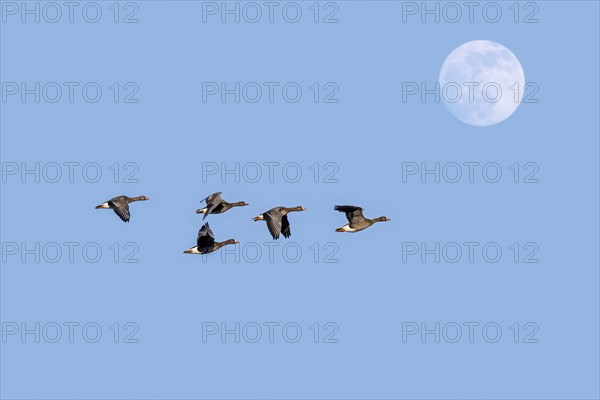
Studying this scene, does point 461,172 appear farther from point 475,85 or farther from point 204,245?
point 204,245

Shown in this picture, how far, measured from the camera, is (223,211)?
86.1m

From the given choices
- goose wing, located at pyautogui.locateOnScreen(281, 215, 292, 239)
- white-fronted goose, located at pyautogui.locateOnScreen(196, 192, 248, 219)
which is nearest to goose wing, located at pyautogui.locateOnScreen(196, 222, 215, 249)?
white-fronted goose, located at pyautogui.locateOnScreen(196, 192, 248, 219)

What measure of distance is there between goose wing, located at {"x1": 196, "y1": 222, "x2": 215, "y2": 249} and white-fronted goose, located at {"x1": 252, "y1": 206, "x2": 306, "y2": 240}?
7.66ft

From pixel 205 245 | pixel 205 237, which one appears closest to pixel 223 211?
pixel 205 245

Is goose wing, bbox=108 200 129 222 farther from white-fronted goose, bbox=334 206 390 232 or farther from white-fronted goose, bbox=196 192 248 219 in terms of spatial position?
white-fronted goose, bbox=334 206 390 232

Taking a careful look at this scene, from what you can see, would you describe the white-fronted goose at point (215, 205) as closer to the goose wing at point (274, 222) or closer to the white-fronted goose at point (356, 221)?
the goose wing at point (274, 222)

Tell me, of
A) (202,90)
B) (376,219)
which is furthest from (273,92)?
(376,219)

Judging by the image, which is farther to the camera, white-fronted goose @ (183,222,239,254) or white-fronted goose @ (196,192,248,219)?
white-fronted goose @ (196,192,248,219)

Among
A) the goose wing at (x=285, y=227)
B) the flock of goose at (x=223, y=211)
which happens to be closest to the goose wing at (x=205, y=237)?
the flock of goose at (x=223, y=211)

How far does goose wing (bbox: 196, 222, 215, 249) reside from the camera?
8056cm

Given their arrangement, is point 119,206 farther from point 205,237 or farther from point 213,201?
point 205,237

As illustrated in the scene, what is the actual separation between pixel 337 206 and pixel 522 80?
18297 millimetres

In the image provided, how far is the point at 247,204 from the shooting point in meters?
88.1

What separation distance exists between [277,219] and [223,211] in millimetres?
6342
